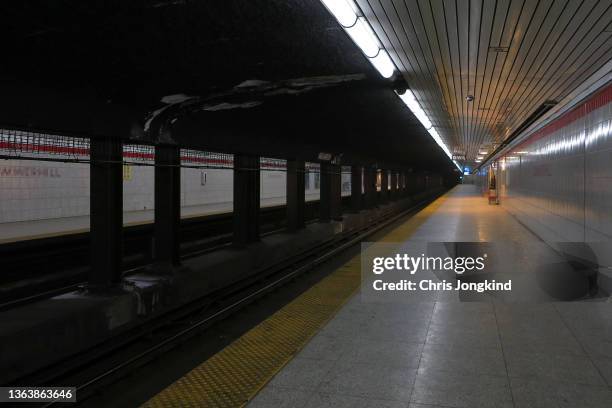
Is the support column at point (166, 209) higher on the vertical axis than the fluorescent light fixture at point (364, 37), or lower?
lower

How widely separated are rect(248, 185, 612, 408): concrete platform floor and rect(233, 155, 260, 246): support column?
13.5 feet

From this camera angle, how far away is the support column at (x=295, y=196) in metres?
11.6

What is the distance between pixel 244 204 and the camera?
9.28 m

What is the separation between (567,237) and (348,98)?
427 cm

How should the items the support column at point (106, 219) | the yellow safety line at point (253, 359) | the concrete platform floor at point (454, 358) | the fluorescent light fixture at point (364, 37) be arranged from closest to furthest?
the concrete platform floor at point (454, 358), the yellow safety line at point (253, 359), the fluorescent light fixture at point (364, 37), the support column at point (106, 219)

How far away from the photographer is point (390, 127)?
12148 mm

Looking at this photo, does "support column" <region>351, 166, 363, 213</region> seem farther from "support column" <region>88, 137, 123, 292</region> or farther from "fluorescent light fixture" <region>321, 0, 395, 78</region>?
"support column" <region>88, 137, 123, 292</region>

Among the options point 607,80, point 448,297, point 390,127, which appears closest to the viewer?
point 448,297

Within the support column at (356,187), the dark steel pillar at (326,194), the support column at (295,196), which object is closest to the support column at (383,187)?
the support column at (356,187)

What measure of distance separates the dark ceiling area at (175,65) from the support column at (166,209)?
42cm

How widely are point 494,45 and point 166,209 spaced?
4697 millimetres

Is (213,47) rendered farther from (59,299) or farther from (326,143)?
(326,143)

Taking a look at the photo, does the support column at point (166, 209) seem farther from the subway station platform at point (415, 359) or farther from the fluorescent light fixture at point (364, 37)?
the fluorescent light fixture at point (364, 37)

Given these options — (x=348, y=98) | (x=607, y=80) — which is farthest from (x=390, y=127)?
(x=607, y=80)
